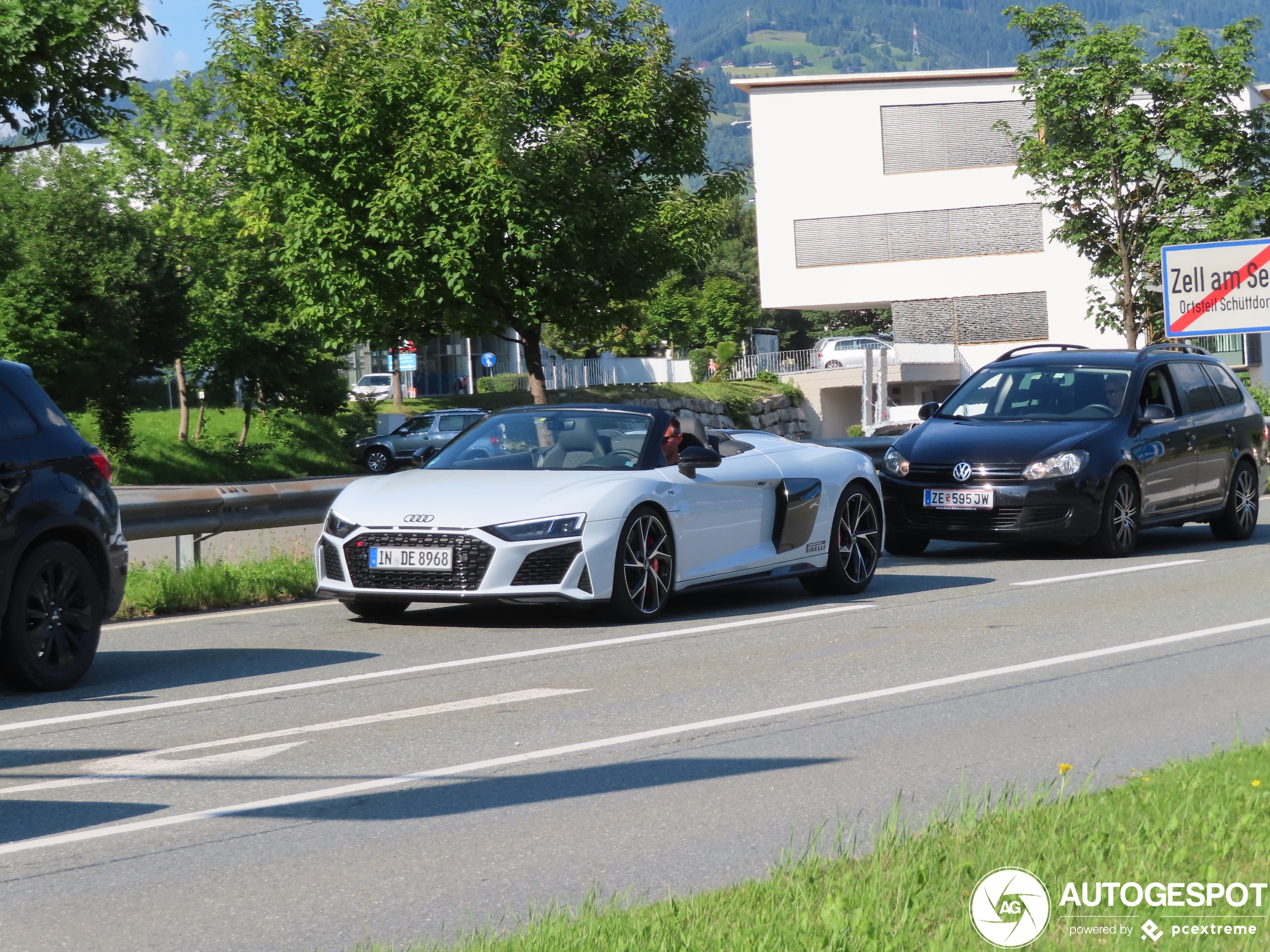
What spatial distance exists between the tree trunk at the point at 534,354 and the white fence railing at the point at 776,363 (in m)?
38.8

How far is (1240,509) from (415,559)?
9478 millimetres

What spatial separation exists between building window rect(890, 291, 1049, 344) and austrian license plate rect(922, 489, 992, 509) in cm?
5441

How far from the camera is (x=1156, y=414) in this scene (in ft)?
47.3

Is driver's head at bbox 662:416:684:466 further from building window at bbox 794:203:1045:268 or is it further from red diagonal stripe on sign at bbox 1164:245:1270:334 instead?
building window at bbox 794:203:1045:268

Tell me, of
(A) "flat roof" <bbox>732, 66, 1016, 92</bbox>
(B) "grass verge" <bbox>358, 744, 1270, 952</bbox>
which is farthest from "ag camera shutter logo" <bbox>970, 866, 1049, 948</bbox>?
(A) "flat roof" <bbox>732, 66, 1016, 92</bbox>

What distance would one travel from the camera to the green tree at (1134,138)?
112ft

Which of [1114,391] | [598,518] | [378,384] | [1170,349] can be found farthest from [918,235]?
[598,518]

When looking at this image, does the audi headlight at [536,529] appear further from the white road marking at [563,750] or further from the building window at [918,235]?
the building window at [918,235]

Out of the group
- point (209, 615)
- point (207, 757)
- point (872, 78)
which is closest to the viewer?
point (207, 757)

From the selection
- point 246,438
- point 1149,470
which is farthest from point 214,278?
point 1149,470

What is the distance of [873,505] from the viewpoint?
1235cm

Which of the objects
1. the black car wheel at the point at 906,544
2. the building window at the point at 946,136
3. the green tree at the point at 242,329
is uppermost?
the building window at the point at 946,136

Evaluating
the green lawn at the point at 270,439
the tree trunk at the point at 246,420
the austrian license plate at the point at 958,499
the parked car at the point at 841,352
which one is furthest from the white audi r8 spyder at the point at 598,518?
the parked car at the point at 841,352

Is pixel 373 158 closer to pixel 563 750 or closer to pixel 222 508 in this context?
pixel 222 508
